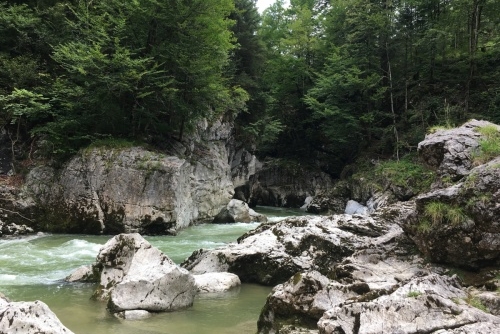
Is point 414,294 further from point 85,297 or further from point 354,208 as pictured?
point 354,208

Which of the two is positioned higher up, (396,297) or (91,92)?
(91,92)

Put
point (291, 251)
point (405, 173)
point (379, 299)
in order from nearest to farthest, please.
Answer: point (379, 299), point (291, 251), point (405, 173)

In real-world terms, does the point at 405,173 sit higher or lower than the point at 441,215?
higher

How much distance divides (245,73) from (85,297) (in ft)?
76.8

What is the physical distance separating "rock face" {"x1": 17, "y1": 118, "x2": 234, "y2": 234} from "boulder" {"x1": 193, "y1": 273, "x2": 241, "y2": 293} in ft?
26.7

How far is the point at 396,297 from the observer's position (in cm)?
483

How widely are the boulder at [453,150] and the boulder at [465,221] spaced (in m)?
1.30

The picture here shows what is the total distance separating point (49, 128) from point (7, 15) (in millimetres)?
5943

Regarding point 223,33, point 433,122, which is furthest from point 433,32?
point 223,33

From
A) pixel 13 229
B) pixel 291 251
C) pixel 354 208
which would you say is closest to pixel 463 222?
pixel 291 251

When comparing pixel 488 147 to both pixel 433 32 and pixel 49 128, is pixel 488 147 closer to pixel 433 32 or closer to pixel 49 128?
pixel 49 128

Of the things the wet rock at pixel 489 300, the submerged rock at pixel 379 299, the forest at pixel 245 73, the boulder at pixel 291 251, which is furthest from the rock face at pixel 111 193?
the wet rock at pixel 489 300

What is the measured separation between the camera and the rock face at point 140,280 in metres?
7.39

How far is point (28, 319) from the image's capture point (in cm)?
459
